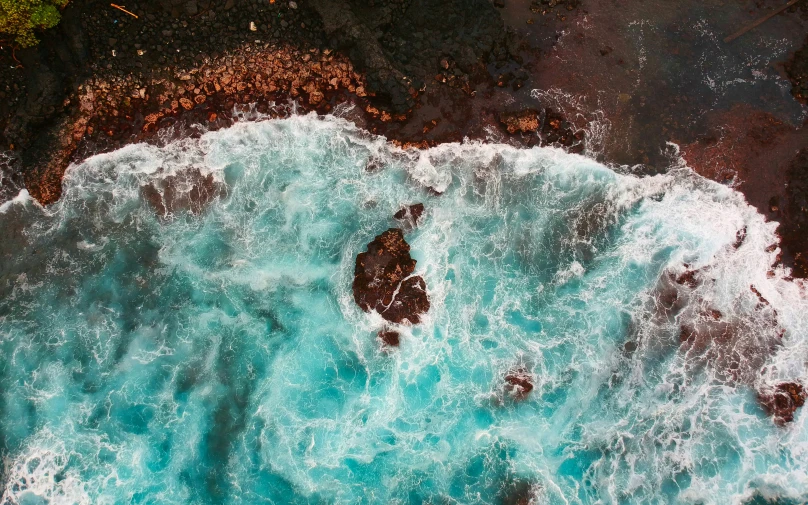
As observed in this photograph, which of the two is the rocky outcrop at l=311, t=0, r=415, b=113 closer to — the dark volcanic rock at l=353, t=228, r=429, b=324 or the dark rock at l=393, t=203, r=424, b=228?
the dark rock at l=393, t=203, r=424, b=228

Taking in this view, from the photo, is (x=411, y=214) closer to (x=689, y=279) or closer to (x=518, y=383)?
(x=518, y=383)

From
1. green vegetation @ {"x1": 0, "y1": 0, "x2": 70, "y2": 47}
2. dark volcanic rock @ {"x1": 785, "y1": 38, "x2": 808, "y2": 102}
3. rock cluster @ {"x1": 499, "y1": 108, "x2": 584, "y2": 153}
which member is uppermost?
dark volcanic rock @ {"x1": 785, "y1": 38, "x2": 808, "y2": 102}

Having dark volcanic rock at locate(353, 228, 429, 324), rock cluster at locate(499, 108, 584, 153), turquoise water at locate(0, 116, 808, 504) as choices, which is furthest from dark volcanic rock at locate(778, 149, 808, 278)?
dark volcanic rock at locate(353, 228, 429, 324)

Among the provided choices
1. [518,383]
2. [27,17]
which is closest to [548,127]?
[518,383]

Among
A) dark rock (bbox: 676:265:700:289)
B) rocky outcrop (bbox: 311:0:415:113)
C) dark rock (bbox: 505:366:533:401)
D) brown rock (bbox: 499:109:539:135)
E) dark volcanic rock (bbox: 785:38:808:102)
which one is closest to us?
dark rock (bbox: 505:366:533:401)

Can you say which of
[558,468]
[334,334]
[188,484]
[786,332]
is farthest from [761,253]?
[188,484]

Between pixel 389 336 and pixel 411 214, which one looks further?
pixel 411 214
